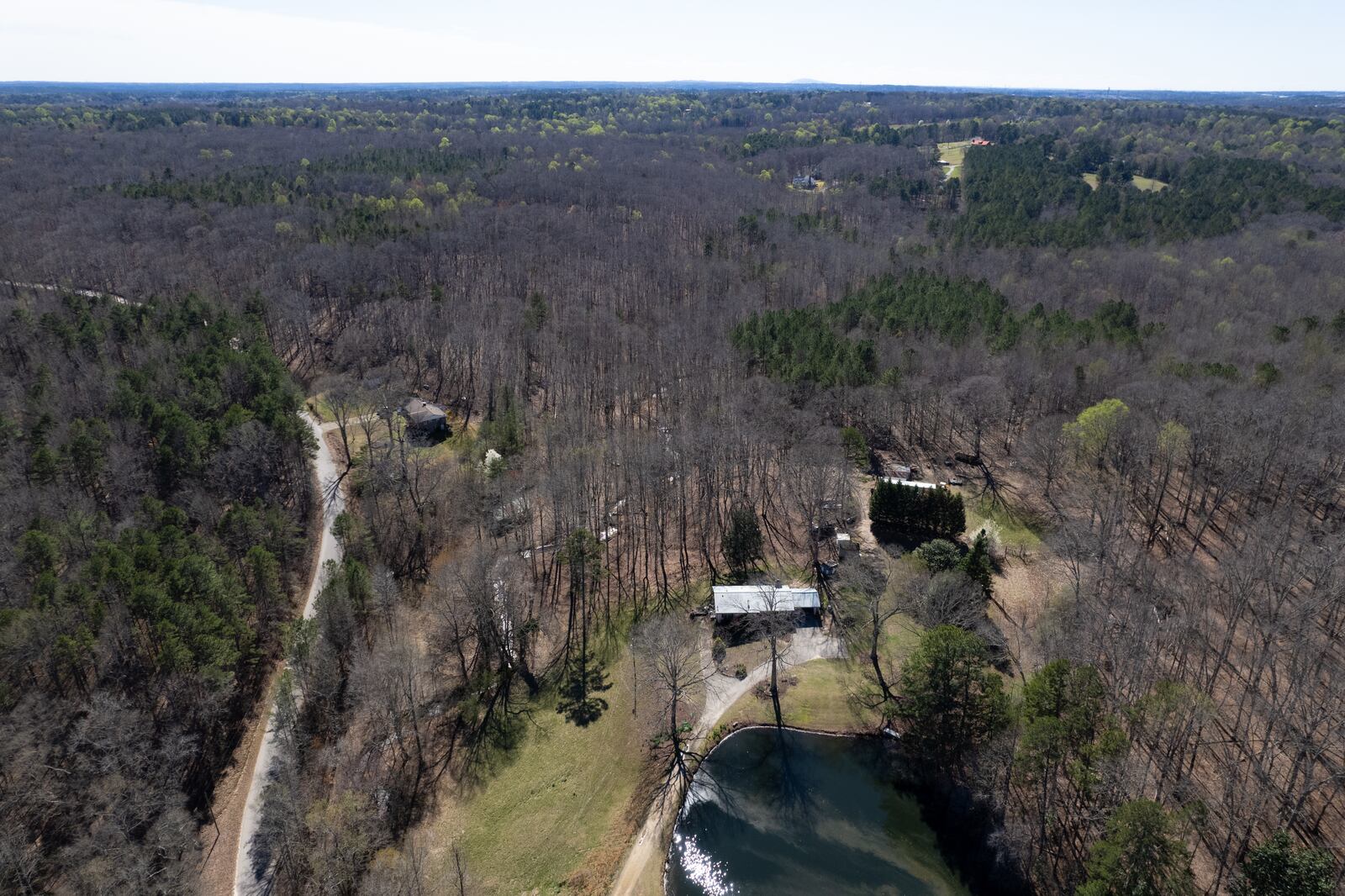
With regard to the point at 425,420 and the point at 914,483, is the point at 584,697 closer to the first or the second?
the point at 914,483

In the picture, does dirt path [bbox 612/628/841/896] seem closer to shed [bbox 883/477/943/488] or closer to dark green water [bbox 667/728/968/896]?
dark green water [bbox 667/728/968/896]

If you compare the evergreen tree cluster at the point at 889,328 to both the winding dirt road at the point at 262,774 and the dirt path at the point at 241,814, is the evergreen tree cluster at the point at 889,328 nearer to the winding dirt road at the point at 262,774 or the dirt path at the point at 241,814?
the winding dirt road at the point at 262,774

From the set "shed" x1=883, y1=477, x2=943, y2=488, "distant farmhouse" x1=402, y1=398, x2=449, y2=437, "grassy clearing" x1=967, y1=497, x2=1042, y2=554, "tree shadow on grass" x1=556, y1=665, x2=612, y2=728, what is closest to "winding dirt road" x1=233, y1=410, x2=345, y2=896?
"distant farmhouse" x1=402, y1=398, x2=449, y2=437

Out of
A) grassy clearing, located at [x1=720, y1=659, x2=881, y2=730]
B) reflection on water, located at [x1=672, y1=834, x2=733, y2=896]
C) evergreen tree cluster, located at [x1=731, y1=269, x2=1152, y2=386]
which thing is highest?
evergreen tree cluster, located at [x1=731, y1=269, x2=1152, y2=386]

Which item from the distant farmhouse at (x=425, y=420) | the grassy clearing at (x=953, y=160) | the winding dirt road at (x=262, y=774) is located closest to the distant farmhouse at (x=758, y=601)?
the winding dirt road at (x=262, y=774)

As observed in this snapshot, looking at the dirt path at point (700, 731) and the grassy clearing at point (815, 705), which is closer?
the dirt path at point (700, 731)

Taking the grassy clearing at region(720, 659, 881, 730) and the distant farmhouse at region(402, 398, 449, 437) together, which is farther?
the distant farmhouse at region(402, 398, 449, 437)
